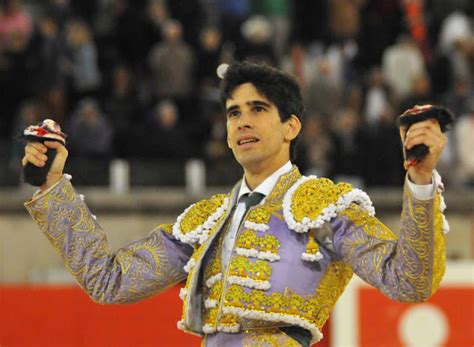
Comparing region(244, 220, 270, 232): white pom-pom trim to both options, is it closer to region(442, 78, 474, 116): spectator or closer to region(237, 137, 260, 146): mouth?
region(237, 137, 260, 146): mouth

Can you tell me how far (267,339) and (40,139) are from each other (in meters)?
0.84

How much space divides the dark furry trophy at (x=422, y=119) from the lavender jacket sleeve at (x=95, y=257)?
3.07 ft

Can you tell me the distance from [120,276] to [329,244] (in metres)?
0.64

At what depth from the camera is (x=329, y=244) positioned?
12.0 ft

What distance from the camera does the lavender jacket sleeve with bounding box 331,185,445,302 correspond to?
3352 millimetres

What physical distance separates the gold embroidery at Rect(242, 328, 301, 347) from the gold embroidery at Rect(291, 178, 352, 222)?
0.32 metres

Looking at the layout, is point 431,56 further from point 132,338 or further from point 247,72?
point 247,72

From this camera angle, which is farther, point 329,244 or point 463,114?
point 463,114

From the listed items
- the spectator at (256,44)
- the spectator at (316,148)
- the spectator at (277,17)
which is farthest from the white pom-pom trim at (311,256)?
the spectator at (277,17)

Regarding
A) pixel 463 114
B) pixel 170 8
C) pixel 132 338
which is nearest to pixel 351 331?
pixel 132 338

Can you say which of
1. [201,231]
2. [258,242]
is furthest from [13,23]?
[258,242]

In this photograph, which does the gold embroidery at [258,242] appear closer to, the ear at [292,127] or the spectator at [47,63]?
the ear at [292,127]

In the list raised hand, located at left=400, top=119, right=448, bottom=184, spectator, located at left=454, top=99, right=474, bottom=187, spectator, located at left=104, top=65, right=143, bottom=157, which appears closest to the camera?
raised hand, located at left=400, top=119, right=448, bottom=184

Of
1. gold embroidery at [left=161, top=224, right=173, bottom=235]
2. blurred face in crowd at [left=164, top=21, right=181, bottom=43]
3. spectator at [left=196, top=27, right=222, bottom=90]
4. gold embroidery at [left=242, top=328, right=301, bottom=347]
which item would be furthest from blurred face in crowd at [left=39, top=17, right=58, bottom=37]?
gold embroidery at [left=242, top=328, right=301, bottom=347]
